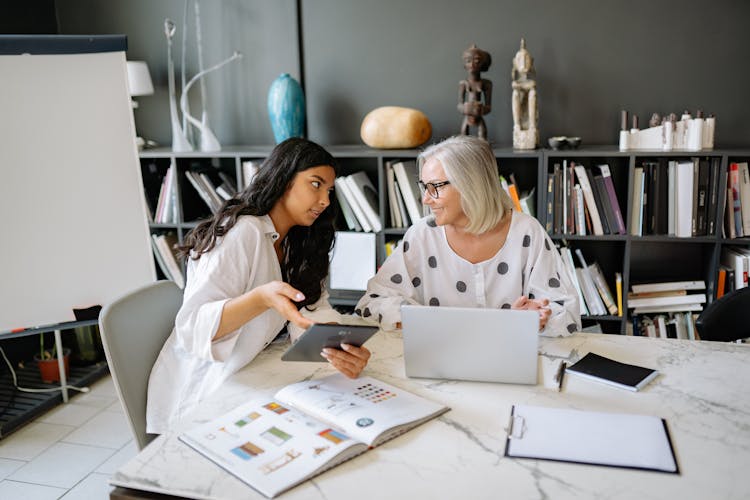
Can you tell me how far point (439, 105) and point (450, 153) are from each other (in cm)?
129

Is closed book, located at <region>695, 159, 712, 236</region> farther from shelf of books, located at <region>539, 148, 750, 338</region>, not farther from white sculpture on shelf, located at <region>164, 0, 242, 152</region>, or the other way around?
white sculpture on shelf, located at <region>164, 0, 242, 152</region>

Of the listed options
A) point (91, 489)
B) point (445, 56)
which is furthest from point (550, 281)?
point (91, 489)

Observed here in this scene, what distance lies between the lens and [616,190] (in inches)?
126

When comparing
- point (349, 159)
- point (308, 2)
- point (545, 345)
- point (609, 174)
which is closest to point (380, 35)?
point (308, 2)

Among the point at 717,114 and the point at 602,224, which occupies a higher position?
the point at 717,114

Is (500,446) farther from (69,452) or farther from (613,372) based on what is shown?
(69,452)

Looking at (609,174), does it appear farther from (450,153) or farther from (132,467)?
(132,467)

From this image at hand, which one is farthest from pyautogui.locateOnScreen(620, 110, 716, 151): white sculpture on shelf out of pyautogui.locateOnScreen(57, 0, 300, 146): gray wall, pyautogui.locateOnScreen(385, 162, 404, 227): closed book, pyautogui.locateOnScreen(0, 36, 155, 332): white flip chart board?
pyautogui.locateOnScreen(0, 36, 155, 332): white flip chart board

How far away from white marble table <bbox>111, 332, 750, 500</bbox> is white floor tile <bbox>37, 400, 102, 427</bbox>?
1.74m

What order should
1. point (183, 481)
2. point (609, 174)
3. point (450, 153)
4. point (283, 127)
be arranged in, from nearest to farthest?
point (183, 481), point (450, 153), point (609, 174), point (283, 127)

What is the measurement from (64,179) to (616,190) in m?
2.47

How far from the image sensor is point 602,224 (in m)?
2.94

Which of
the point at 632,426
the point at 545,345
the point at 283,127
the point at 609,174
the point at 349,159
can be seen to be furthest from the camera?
the point at 349,159

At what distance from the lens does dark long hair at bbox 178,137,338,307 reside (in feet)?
5.98
